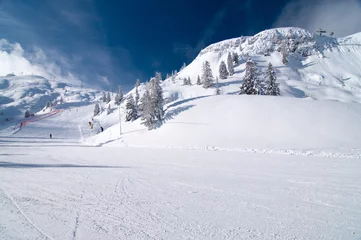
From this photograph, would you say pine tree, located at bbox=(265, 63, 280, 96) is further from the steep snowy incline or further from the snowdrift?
the steep snowy incline

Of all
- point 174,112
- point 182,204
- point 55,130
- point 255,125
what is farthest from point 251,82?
point 55,130

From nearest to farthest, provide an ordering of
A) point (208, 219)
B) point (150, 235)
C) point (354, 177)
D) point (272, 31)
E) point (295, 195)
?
point (150, 235)
point (208, 219)
point (295, 195)
point (354, 177)
point (272, 31)

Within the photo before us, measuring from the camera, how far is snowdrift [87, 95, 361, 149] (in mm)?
22981

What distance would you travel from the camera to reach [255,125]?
92.6ft

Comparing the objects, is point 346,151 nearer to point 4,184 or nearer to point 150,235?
point 150,235

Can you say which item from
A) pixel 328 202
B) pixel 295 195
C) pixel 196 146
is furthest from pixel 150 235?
pixel 196 146

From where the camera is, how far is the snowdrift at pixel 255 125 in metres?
23.0

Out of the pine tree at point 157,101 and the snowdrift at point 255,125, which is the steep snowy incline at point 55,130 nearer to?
the pine tree at point 157,101

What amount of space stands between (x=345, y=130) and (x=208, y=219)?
29256 mm

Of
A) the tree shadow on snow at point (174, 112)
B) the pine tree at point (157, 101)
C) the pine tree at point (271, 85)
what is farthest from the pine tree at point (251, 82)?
the pine tree at point (157, 101)

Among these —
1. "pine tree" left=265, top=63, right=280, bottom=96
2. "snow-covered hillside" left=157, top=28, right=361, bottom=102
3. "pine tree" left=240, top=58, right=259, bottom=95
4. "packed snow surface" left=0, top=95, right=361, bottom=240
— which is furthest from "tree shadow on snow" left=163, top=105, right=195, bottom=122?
"snow-covered hillside" left=157, top=28, right=361, bottom=102

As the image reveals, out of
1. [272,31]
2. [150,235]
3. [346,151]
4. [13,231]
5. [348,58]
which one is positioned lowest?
[346,151]

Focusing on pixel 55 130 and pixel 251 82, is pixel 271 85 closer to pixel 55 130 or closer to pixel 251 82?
pixel 251 82

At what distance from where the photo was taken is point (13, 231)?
14.3 feet
